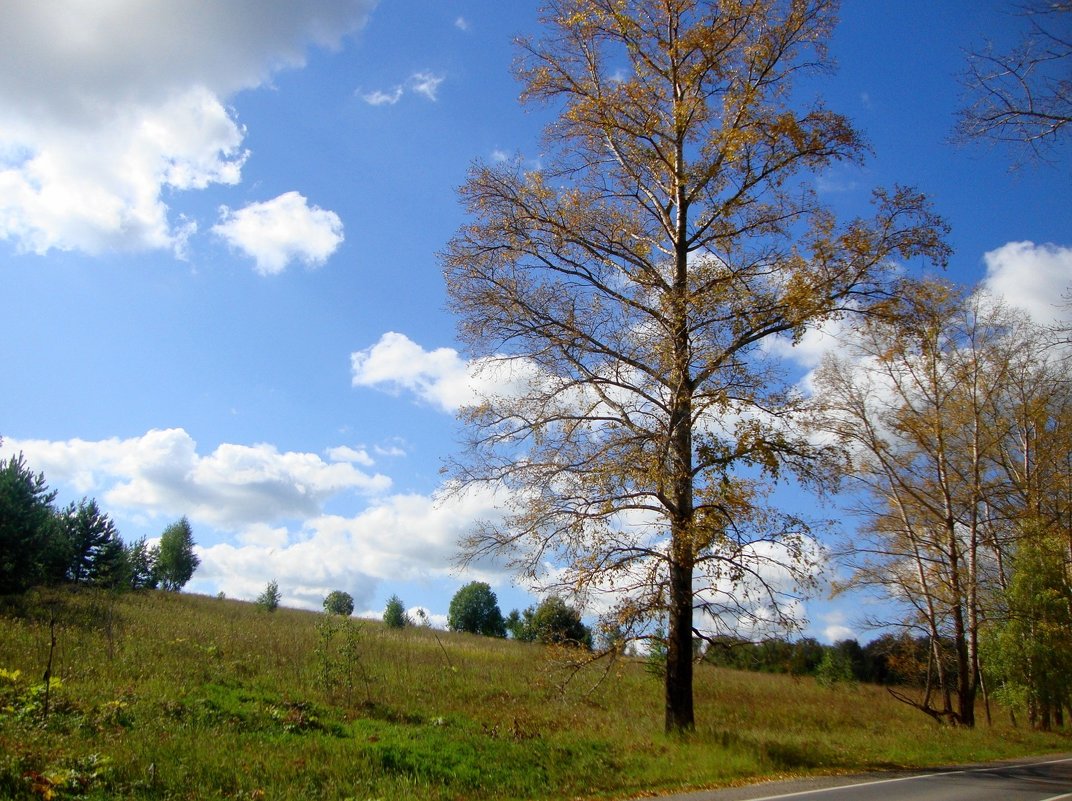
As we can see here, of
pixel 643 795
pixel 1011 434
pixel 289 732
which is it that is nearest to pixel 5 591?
pixel 289 732

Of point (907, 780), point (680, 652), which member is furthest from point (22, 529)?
point (907, 780)

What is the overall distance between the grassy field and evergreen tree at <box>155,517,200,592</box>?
29121 mm

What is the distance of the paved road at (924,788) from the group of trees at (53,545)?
22103mm

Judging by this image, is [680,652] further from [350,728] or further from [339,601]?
[339,601]

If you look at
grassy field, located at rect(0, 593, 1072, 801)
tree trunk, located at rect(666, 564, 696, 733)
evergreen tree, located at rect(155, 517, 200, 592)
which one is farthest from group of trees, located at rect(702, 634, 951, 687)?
evergreen tree, located at rect(155, 517, 200, 592)

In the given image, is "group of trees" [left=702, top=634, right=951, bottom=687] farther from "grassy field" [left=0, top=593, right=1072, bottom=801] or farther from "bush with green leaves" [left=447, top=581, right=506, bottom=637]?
"bush with green leaves" [left=447, top=581, right=506, bottom=637]

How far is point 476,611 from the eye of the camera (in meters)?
52.2

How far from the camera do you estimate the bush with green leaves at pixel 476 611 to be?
5169 centimetres

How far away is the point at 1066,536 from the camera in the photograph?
26578 millimetres

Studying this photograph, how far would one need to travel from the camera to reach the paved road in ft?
30.4

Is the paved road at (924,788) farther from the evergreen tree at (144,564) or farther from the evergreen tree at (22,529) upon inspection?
the evergreen tree at (144,564)

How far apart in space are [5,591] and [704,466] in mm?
22418

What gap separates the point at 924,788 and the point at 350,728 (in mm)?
9179

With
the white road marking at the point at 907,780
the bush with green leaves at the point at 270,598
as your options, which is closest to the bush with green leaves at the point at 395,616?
the bush with green leaves at the point at 270,598
